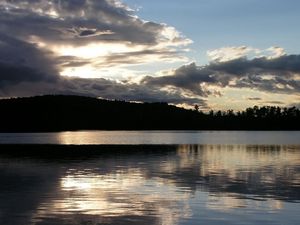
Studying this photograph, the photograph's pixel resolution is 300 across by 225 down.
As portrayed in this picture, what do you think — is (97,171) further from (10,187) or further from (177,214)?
(177,214)

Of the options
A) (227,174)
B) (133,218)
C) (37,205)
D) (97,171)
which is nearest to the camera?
(133,218)

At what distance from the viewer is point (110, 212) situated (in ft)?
79.4

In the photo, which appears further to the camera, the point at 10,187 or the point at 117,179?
the point at 117,179

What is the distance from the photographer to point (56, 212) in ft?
79.3

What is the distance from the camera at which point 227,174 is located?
142ft

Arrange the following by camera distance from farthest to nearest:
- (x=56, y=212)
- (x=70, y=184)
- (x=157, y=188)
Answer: (x=70, y=184) → (x=157, y=188) → (x=56, y=212)

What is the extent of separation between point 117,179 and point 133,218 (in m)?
17.1

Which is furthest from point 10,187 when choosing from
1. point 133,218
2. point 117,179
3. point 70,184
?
point 133,218

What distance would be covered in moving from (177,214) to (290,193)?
33.6 ft

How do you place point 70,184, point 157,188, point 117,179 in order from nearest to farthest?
1. point 157,188
2. point 70,184
3. point 117,179

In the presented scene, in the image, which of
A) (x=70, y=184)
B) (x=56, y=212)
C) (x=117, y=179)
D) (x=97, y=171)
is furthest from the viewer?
(x=97, y=171)

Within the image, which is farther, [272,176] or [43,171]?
[43,171]

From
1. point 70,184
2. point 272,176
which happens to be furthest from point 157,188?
point 272,176

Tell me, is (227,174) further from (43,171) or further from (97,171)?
(43,171)
